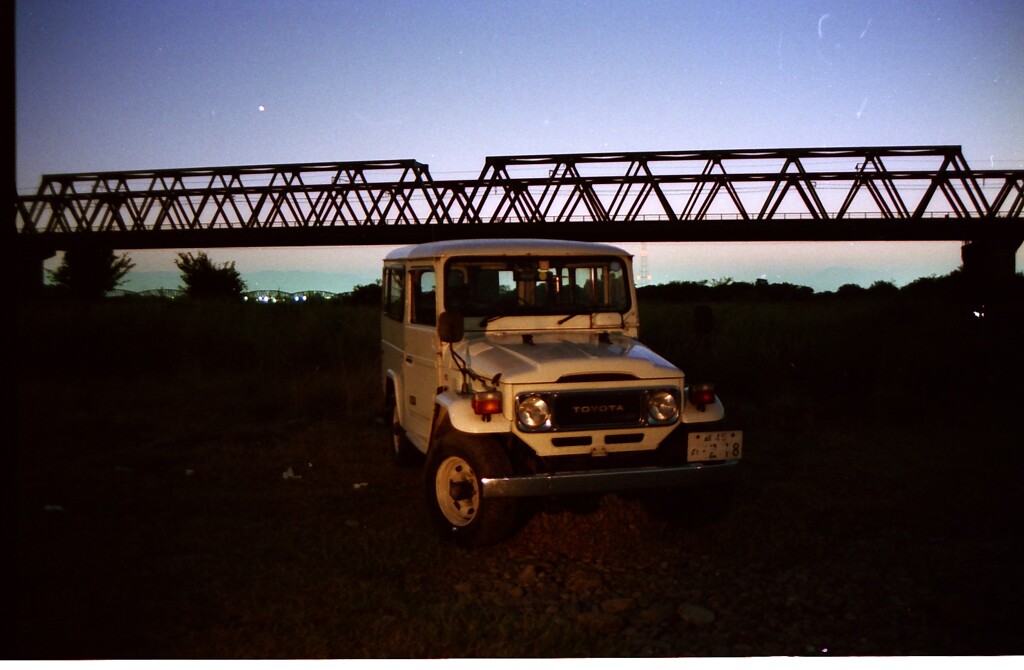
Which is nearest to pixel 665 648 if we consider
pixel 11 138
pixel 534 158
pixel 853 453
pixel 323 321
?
pixel 11 138

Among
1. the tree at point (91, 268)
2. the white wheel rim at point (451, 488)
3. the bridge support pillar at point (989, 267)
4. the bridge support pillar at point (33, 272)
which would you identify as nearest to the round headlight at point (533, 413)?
the white wheel rim at point (451, 488)

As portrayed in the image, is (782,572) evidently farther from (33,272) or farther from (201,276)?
(201,276)

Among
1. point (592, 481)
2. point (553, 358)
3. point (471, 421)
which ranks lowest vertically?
point (592, 481)

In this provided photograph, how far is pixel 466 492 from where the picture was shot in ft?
18.6

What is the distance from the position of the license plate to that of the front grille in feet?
1.29

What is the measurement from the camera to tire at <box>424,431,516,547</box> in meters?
5.41

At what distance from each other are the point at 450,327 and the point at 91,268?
3212 centimetres

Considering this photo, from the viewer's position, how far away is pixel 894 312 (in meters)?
21.2

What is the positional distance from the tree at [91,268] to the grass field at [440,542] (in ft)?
72.5

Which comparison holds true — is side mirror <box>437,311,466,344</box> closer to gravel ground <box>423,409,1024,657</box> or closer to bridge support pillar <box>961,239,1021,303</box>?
gravel ground <box>423,409,1024,657</box>

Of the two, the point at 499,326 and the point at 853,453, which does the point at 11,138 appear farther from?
the point at 853,453

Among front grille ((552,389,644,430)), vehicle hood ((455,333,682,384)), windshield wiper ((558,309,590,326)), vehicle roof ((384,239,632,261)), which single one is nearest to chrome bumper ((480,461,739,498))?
front grille ((552,389,644,430))

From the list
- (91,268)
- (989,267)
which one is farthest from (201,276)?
(989,267)

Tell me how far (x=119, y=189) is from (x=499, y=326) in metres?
35.9
